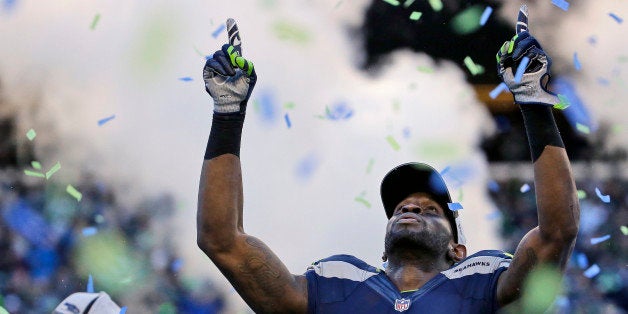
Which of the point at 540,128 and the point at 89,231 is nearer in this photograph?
the point at 540,128

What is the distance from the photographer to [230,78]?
409cm

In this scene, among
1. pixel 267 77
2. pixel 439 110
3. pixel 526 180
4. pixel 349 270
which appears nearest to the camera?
pixel 349 270

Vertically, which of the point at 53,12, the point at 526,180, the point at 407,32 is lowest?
the point at 526,180

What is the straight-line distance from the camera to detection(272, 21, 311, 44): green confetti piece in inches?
296

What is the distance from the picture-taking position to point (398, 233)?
15.2ft

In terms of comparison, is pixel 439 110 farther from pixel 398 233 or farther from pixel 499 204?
pixel 398 233

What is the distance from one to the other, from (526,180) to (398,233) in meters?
4.20

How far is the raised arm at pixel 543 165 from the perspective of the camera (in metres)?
3.87

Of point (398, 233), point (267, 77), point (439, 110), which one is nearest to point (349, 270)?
point (398, 233)

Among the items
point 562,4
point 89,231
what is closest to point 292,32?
point 562,4

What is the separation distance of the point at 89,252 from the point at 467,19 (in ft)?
10.2

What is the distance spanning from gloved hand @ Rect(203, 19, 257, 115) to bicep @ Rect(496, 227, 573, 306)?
1171 millimetres

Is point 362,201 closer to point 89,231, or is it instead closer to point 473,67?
point 473,67

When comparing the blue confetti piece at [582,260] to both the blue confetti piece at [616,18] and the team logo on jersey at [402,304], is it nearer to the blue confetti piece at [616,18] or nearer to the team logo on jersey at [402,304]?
the blue confetti piece at [616,18]
